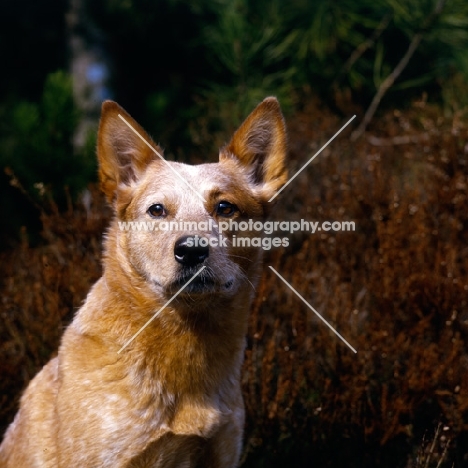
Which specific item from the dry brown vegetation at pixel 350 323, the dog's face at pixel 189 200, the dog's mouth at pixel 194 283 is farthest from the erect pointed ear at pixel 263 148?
the dry brown vegetation at pixel 350 323

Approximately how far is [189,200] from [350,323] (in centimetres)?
164

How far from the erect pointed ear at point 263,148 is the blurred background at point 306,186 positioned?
105cm

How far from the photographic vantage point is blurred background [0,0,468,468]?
3854 millimetres

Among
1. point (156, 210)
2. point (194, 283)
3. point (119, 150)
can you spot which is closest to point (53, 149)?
point (119, 150)

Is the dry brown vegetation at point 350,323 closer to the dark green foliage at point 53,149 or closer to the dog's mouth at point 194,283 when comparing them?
the dark green foliage at point 53,149

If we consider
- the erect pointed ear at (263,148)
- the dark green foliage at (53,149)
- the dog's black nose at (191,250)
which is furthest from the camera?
the dark green foliage at (53,149)

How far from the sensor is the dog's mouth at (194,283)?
104 inches

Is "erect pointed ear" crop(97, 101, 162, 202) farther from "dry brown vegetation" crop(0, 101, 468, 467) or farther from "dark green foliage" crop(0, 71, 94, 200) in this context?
"dark green foliage" crop(0, 71, 94, 200)

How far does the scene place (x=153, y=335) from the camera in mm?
2801

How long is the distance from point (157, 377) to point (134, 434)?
26cm

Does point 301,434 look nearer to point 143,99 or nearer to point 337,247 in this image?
point 337,247

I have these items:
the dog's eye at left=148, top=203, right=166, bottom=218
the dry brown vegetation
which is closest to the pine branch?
the dry brown vegetation

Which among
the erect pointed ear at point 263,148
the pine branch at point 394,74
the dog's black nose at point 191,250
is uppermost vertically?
the pine branch at point 394,74

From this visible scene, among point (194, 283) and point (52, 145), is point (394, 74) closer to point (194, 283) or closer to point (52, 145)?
point (52, 145)
